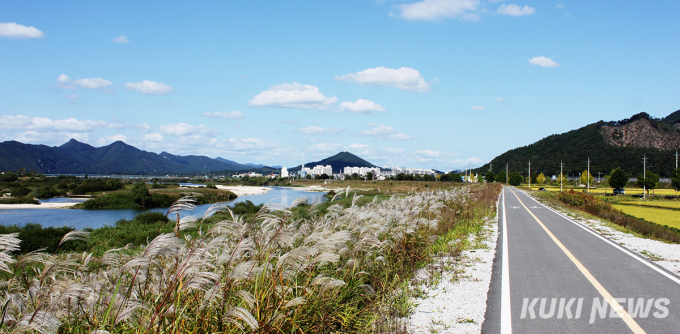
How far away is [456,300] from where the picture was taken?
204 inches

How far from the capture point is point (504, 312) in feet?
15.5

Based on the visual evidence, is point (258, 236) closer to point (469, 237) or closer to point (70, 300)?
point (70, 300)

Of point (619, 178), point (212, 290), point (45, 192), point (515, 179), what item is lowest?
point (45, 192)

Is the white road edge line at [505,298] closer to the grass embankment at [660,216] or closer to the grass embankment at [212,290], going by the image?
the grass embankment at [212,290]

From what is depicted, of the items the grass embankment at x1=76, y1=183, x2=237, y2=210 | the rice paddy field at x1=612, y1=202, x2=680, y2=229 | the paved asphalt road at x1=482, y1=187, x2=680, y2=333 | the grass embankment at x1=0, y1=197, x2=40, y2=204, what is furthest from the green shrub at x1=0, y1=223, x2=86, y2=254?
the grass embankment at x1=0, y1=197, x2=40, y2=204

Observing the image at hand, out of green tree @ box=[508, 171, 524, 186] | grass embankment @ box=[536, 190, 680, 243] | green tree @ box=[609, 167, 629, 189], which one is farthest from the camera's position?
green tree @ box=[508, 171, 524, 186]

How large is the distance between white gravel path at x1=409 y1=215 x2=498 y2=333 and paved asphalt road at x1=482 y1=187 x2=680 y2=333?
16 centimetres

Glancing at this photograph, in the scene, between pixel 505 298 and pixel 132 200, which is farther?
pixel 132 200

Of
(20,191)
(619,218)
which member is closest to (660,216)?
(619,218)

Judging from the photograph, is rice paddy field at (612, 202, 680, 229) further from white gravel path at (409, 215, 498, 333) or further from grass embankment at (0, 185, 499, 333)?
grass embankment at (0, 185, 499, 333)

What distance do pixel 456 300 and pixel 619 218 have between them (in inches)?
655

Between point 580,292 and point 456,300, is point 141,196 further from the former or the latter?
point 580,292

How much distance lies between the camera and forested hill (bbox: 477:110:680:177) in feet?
337

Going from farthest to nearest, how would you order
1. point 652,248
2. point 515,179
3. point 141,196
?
point 515,179 < point 141,196 < point 652,248
